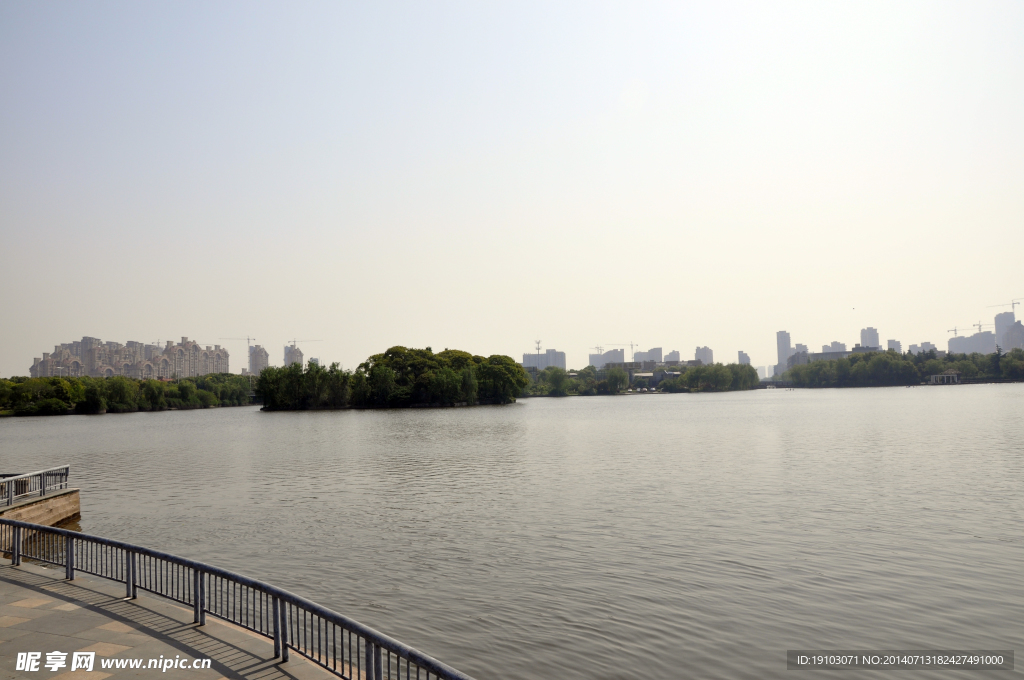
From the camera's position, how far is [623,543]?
61.6ft

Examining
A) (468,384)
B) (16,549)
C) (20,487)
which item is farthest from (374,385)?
(16,549)

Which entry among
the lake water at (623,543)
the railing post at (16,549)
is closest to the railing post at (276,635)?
the lake water at (623,543)

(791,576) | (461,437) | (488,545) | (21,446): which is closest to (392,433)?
(461,437)

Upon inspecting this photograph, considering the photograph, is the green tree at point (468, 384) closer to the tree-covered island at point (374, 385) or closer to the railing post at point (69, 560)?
the tree-covered island at point (374, 385)

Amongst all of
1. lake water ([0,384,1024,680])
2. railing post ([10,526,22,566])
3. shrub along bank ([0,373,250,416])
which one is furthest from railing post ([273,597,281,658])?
shrub along bank ([0,373,250,416])

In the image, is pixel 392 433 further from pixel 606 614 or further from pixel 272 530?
pixel 606 614

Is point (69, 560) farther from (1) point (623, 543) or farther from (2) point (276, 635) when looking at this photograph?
(1) point (623, 543)

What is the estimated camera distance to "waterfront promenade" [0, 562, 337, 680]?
306 inches

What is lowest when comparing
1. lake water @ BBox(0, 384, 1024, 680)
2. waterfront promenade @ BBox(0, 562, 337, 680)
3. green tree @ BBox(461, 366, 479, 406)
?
lake water @ BBox(0, 384, 1024, 680)

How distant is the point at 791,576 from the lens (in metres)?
15.2

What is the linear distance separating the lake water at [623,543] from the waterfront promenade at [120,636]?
3.88 metres

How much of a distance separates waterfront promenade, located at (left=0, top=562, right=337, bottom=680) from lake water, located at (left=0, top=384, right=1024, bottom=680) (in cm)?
388

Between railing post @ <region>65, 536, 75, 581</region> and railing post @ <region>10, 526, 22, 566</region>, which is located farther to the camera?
railing post @ <region>10, 526, 22, 566</region>

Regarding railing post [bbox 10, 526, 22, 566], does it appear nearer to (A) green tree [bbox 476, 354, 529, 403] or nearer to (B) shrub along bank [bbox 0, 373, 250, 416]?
(A) green tree [bbox 476, 354, 529, 403]
